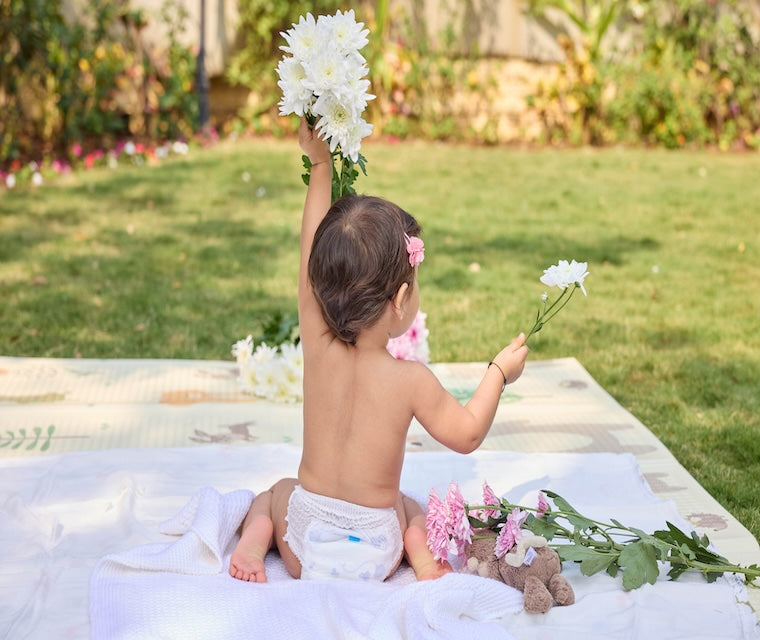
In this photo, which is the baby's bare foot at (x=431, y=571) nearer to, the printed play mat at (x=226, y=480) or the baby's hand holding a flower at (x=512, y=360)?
the printed play mat at (x=226, y=480)

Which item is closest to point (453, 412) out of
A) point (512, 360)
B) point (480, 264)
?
point (512, 360)

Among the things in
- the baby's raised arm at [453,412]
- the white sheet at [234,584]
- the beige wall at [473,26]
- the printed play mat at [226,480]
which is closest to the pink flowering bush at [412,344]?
the printed play mat at [226,480]

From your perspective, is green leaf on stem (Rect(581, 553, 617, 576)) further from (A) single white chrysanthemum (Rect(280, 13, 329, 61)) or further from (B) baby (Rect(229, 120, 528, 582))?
(A) single white chrysanthemum (Rect(280, 13, 329, 61))

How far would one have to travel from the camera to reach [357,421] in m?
2.39

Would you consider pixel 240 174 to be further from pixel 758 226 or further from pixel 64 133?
pixel 758 226

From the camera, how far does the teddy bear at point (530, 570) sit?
7.71 feet

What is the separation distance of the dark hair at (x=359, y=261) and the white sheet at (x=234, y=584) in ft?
2.05

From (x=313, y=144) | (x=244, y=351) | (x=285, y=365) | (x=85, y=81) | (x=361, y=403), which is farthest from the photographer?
(x=85, y=81)

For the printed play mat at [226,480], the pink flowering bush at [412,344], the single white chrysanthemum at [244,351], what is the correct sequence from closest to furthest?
the printed play mat at [226,480]
the pink flowering bush at [412,344]
the single white chrysanthemum at [244,351]

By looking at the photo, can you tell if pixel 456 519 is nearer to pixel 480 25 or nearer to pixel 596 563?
pixel 596 563

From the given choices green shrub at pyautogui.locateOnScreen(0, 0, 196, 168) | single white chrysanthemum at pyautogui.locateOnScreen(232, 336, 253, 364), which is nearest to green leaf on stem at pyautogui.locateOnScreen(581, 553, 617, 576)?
single white chrysanthemum at pyautogui.locateOnScreen(232, 336, 253, 364)

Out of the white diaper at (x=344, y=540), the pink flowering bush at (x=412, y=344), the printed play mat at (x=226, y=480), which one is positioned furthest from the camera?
the pink flowering bush at (x=412, y=344)

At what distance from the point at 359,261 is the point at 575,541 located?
0.87 m

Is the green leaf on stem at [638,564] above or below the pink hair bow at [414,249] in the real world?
below
